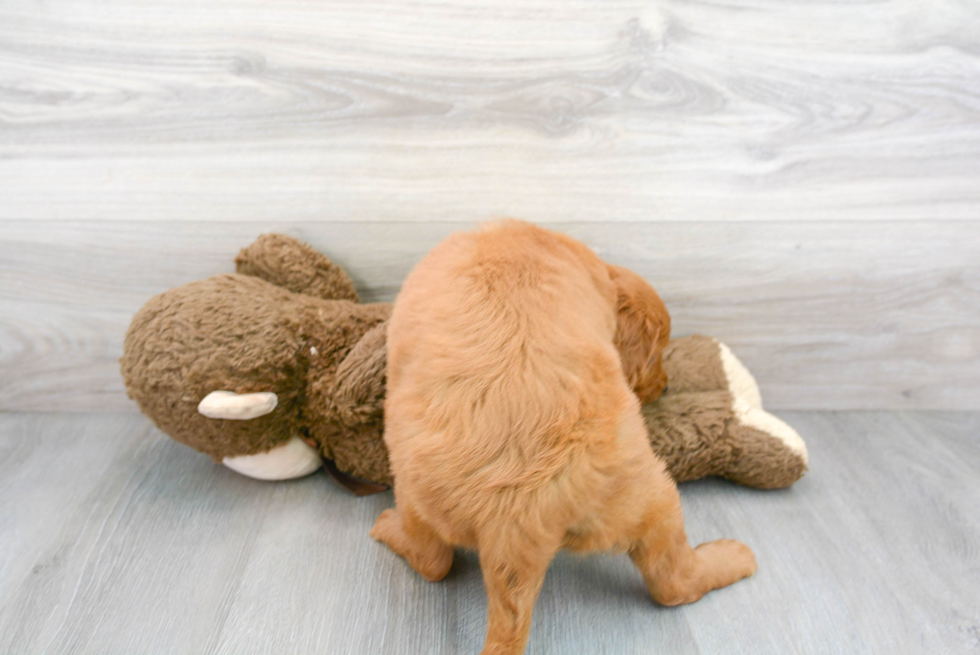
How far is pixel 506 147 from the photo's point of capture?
3.66 ft

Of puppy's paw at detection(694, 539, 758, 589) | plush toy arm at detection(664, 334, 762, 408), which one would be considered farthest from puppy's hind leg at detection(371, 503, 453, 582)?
plush toy arm at detection(664, 334, 762, 408)

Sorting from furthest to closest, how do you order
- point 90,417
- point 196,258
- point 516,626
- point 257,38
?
point 90,417 < point 196,258 < point 257,38 < point 516,626

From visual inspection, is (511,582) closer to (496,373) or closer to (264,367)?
(496,373)

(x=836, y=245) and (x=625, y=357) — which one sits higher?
(x=836, y=245)

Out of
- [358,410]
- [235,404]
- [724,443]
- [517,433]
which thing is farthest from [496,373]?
[724,443]

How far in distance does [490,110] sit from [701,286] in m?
0.54

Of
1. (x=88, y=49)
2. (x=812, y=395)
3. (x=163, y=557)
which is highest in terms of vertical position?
(x=88, y=49)

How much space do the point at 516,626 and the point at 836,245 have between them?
3.15 ft

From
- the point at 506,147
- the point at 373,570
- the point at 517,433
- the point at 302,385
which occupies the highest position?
the point at 506,147

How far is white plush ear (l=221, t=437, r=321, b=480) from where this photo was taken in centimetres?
108

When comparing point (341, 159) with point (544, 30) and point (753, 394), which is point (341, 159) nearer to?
point (544, 30)

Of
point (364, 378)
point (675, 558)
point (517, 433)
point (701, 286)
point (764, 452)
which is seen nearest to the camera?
point (517, 433)

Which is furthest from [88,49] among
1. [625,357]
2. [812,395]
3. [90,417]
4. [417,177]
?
[812,395]

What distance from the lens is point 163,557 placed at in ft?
3.24
